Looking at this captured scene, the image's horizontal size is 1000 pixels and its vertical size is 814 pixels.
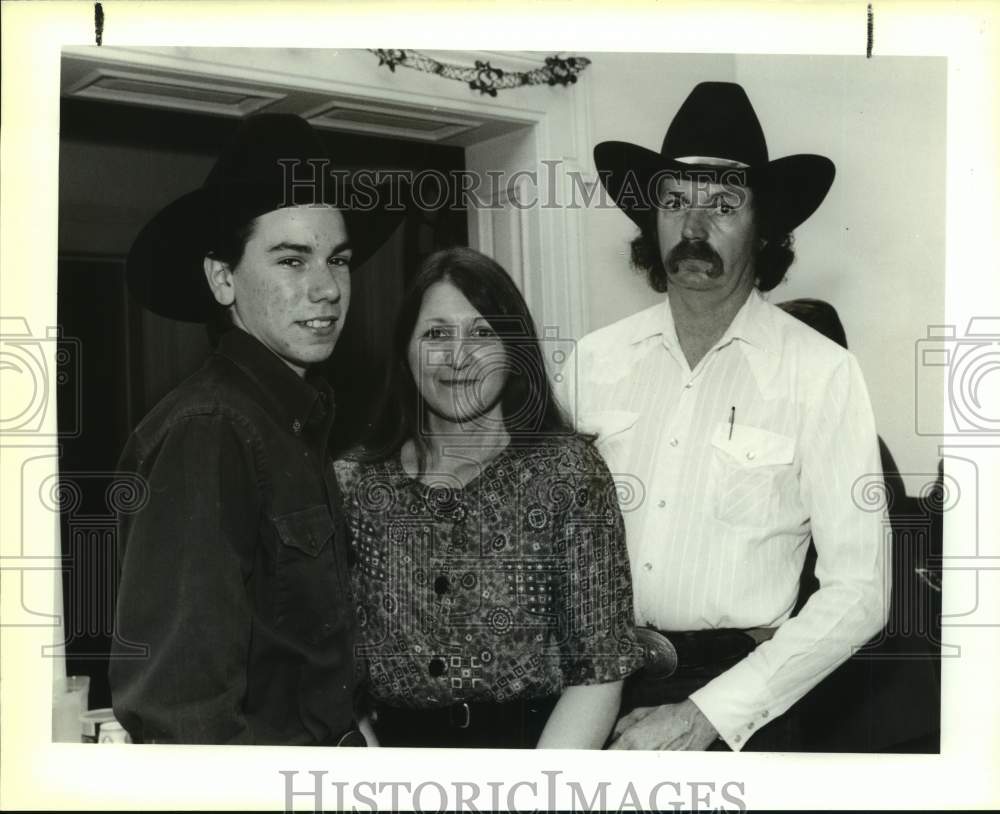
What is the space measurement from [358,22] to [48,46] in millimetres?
670

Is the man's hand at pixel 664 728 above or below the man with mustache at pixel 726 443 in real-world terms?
below

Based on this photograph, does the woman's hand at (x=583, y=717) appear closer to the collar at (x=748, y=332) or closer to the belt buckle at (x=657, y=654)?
the belt buckle at (x=657, y=654)

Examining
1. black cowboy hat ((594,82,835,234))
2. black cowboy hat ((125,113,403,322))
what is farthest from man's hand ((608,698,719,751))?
black cowboy hat ((125,113,403,322))

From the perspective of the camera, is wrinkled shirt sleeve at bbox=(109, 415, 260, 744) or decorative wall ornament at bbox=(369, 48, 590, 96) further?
decorative wall ornament at bbox=(369, 48, 590, 96)

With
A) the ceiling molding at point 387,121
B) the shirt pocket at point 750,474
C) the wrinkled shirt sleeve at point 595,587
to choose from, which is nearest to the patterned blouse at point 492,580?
the wrinkled shirt sleeve at point 595,587

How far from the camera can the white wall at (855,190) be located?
7.02 ft

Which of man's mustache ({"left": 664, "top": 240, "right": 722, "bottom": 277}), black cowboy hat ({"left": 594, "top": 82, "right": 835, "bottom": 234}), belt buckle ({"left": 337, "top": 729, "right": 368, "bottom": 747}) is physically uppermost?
black cowboy hat ({"left": 594, "top": 82, "right": 835, "bottom": 234})

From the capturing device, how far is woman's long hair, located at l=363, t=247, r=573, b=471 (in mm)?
2115

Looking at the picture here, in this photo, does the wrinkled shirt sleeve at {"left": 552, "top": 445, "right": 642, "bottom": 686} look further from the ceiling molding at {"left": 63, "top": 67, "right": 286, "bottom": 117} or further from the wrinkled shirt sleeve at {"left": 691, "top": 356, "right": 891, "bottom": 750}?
the ceiling molding at {"left": 63, "top": 67, "right": 286, "bottom": 117}

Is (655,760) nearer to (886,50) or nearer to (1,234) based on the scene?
(886,50)

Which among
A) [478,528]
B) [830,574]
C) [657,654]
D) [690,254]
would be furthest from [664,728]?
[690,254]

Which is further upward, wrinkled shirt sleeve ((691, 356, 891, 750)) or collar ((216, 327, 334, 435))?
collar ((216, 327, 334, 435))

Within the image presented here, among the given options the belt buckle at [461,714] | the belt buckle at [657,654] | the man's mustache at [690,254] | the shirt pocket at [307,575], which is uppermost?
Answer: the man's mustache at [690,254]

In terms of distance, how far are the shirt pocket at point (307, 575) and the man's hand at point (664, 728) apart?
25.6 inches
